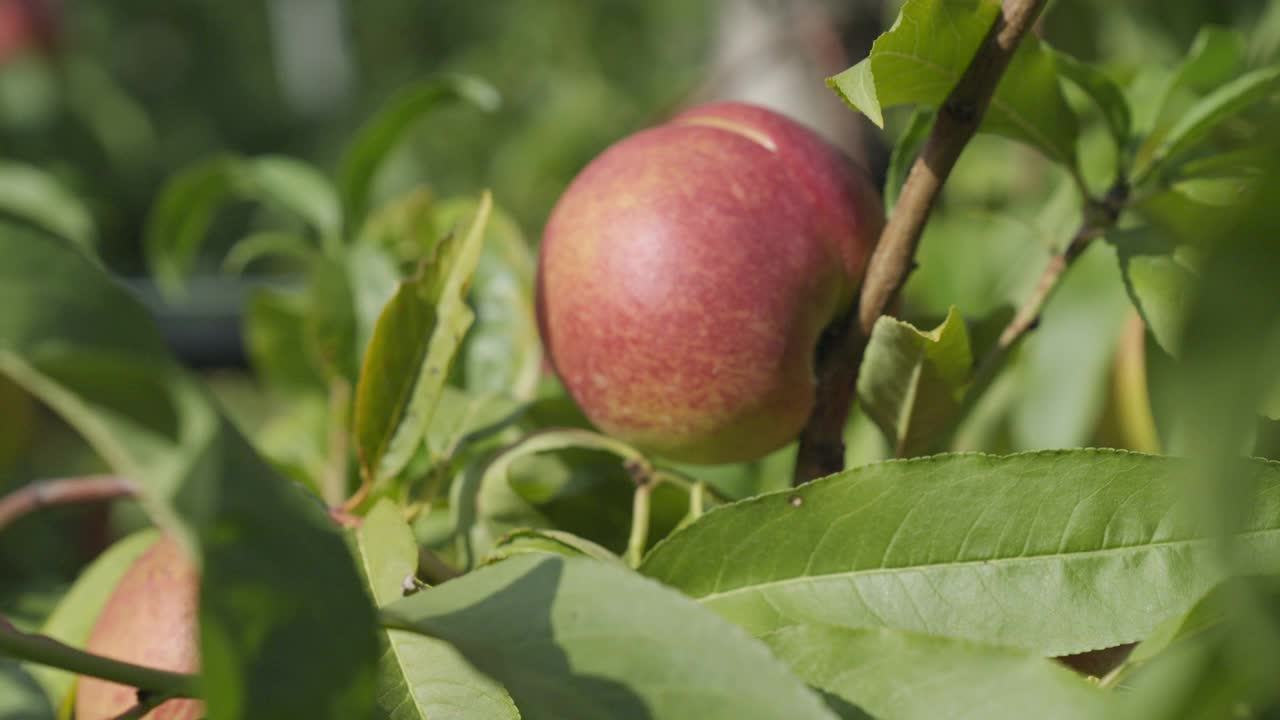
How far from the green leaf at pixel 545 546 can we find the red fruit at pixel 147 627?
11 centimetres

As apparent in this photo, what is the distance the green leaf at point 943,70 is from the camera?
0.38 metres

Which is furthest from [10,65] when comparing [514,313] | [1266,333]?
[1266,333]

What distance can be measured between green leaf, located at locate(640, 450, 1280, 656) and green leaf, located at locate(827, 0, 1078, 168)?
116 mm

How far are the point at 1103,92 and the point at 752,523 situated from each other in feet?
0.87

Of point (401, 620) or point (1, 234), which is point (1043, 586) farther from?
point (1, 234)

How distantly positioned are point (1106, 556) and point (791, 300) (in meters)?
0.14

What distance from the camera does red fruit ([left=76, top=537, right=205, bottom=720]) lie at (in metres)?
0.44

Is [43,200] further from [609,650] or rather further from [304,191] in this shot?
[609,650]

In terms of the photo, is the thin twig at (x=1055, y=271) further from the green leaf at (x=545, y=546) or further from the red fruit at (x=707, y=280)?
the green leaf at (x=545, y=546)

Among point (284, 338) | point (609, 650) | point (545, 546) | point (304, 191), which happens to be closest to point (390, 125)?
point (304, 191)

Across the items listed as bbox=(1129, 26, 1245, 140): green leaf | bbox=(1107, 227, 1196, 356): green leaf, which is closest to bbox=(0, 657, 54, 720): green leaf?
bbox=(1107, 227, 1196, 356): green leaf

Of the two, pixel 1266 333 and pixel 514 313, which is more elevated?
pixel 1266 333

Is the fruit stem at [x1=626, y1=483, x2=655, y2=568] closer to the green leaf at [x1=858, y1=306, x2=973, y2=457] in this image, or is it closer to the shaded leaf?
the green leaf at [x1=858, y1=306, x2=973, y2=457]

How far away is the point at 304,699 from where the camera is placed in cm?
28
